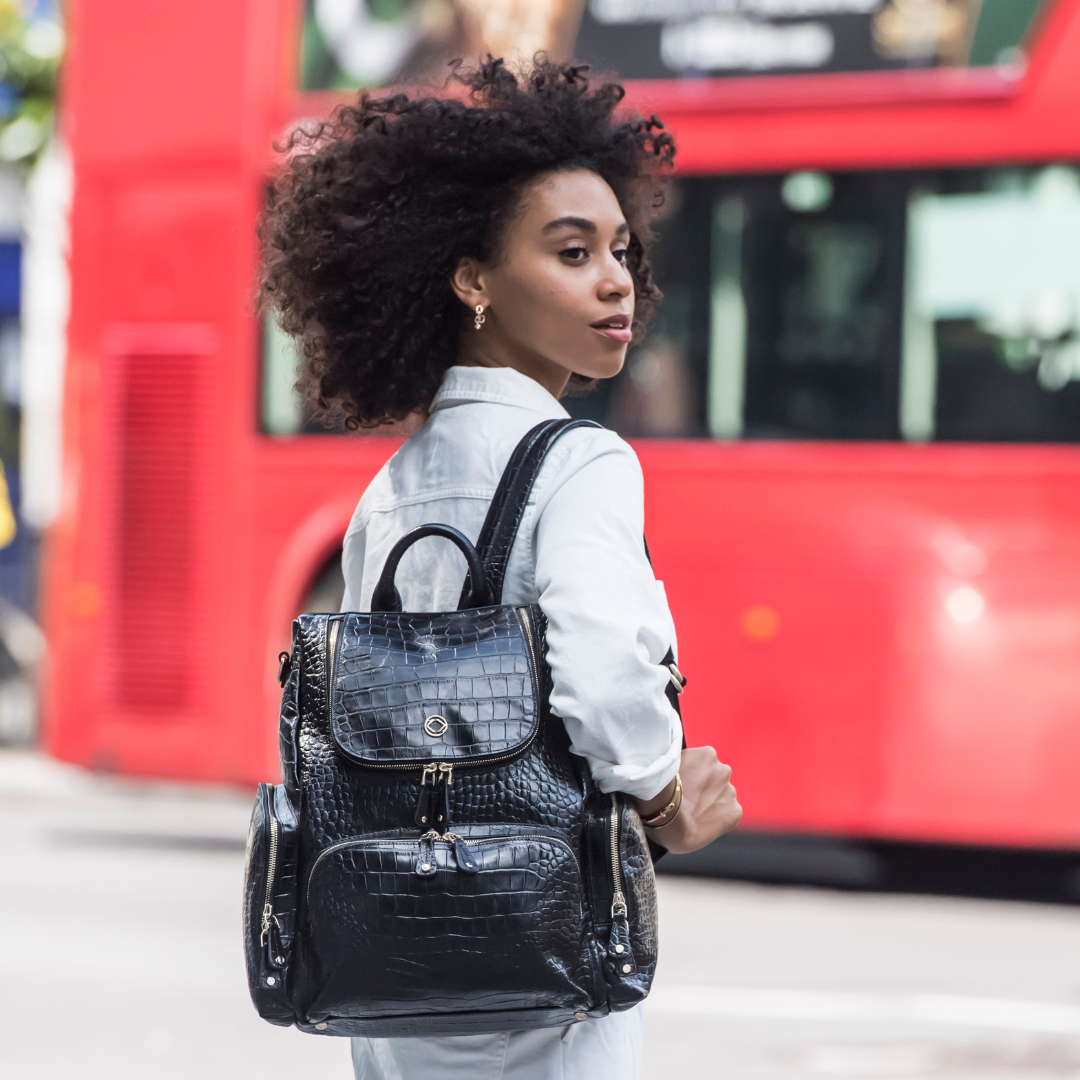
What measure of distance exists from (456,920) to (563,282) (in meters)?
0.69

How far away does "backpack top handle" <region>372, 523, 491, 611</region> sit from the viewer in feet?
5.64

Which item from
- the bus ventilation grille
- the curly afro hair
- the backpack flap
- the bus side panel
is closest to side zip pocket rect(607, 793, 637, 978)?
the backpack flap

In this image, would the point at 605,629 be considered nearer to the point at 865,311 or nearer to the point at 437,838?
the point at 437,838

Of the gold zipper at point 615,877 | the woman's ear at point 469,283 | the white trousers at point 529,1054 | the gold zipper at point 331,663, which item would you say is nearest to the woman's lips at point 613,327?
the woman's ear at point 469,283

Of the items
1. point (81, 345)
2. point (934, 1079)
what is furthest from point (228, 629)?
point (934, 1079)

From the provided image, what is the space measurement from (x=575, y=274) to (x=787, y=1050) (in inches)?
132

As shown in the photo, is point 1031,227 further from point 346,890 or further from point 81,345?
point 346,890

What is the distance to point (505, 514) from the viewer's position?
175cm

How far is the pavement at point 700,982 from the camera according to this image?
4.66 metres

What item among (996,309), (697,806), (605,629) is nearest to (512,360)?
(605,629)

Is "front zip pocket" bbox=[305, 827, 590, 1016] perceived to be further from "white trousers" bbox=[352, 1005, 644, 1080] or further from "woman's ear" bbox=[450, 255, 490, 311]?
"woman's ear" bbox=[450, 255, 490, 311]

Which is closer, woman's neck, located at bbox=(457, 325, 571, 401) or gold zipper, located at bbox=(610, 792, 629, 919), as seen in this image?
gold zipper, located at bbox=(610, 792, 629, 919)

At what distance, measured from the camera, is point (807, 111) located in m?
6.83

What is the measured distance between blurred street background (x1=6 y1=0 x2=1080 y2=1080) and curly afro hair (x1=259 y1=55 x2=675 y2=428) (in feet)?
12.3
